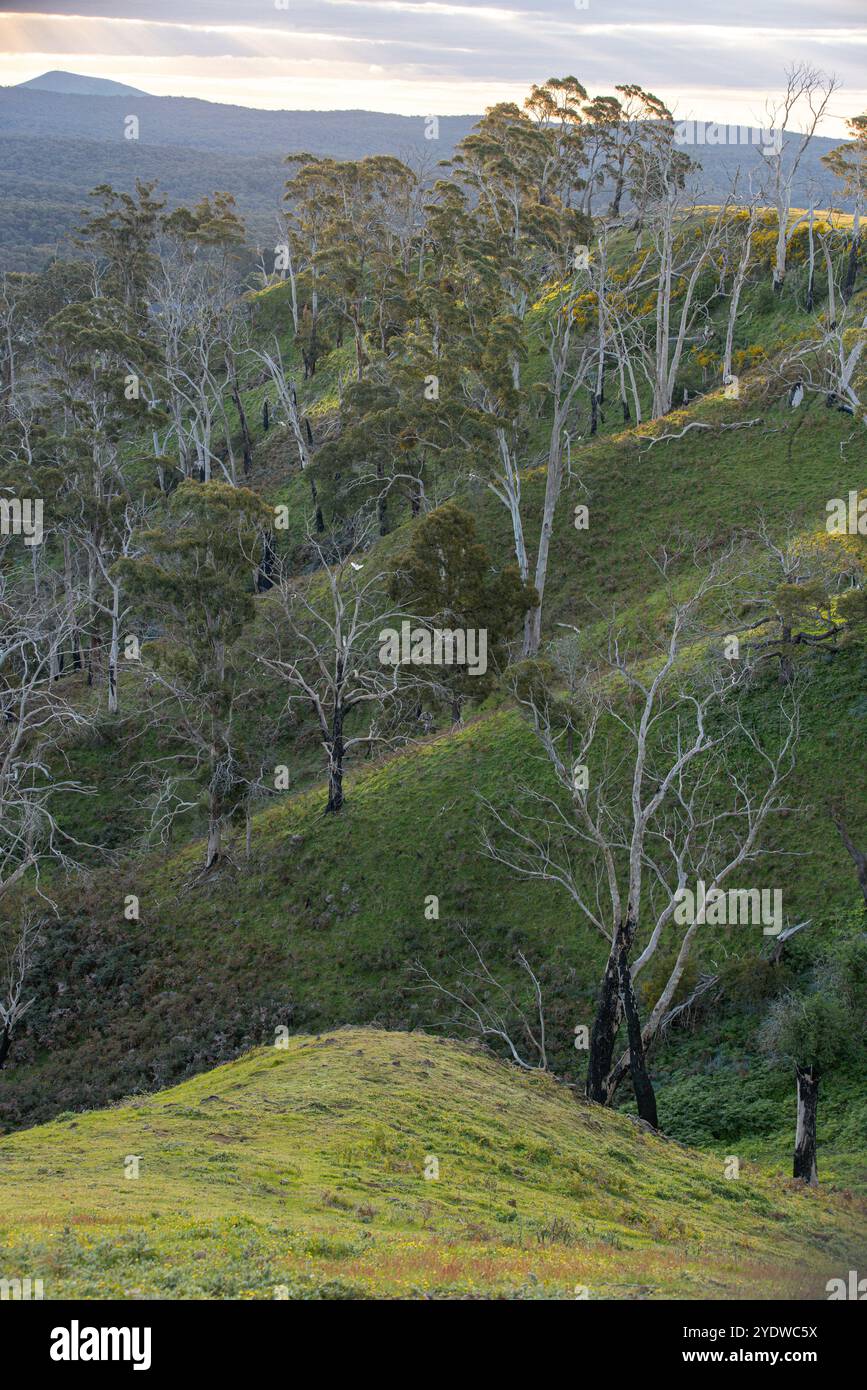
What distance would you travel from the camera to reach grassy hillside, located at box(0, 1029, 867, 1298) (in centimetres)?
1105

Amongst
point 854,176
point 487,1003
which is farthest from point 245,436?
point 487,1003

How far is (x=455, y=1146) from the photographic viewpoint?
56.5 ft

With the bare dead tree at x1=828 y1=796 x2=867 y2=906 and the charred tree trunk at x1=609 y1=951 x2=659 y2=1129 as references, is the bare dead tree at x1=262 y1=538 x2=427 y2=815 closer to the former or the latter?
the bare dead tree at x1=828 y1=796 x2=867 y2=906

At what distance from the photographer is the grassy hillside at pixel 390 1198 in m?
11.0

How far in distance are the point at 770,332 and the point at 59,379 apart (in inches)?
1429

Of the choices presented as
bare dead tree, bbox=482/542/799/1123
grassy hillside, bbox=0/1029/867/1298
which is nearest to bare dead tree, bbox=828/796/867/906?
bare dead tree, bbox=482/542/799/1123

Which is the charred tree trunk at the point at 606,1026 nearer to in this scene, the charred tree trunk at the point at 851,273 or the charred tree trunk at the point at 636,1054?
the charred tree trunk at the point at 636,1054

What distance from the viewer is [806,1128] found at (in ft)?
64.5

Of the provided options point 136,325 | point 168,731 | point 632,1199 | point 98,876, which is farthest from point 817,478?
point 136,325

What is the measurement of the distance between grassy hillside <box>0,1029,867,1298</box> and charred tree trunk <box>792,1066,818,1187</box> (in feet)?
2.13

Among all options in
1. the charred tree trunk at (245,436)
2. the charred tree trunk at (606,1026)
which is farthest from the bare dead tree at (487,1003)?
the charred tree trunk at (245,436)

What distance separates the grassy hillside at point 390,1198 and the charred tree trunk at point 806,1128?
65cm

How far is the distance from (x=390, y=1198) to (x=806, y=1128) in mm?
8602

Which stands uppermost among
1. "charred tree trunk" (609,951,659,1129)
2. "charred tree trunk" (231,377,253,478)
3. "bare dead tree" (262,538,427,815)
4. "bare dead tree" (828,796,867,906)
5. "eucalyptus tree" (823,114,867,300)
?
"eucalyptus tree" (823,114,867,300)
